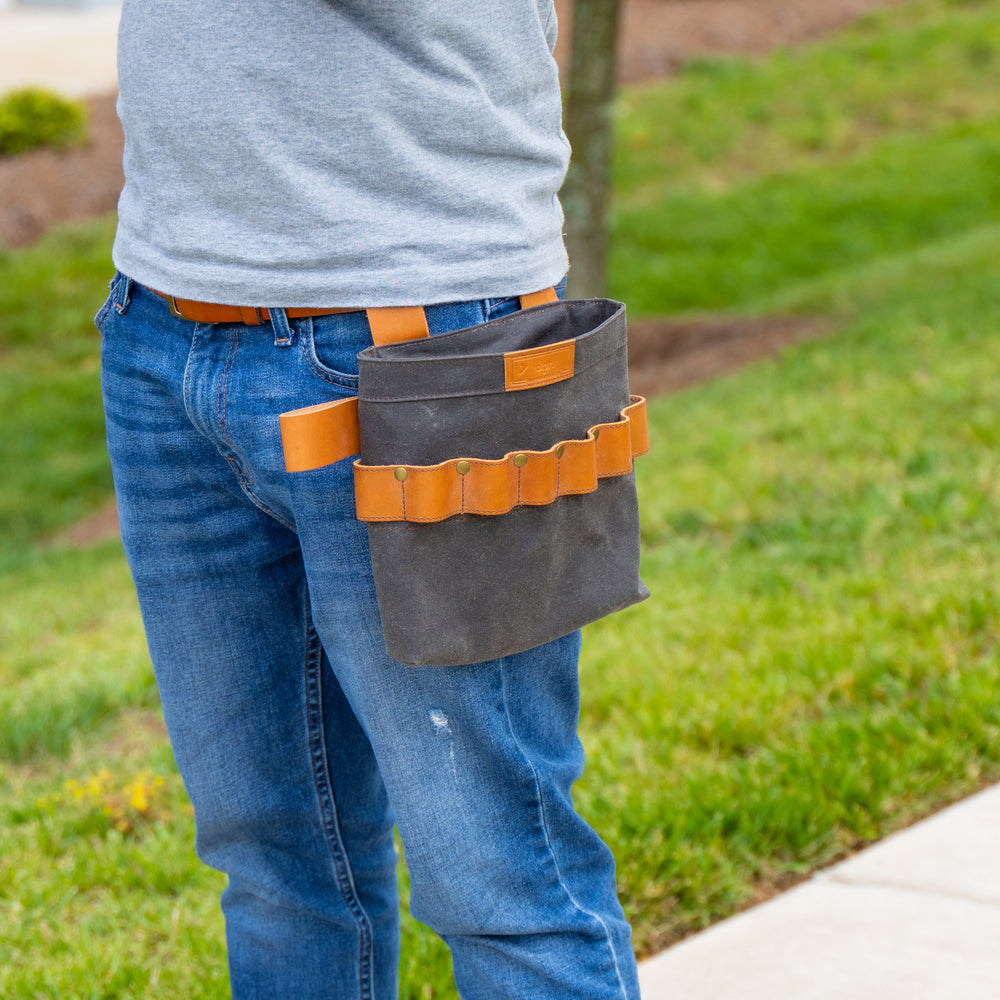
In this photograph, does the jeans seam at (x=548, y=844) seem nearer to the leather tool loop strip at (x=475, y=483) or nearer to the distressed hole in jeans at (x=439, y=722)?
the distressed hole in jeans at (x=439, y=722)

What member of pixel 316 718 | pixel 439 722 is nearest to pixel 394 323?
pixel 439 722

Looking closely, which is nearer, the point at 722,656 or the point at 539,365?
the point at 539,365

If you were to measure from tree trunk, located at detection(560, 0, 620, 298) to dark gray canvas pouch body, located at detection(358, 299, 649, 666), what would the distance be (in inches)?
221

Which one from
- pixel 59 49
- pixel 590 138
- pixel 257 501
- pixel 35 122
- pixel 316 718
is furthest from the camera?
pixel 59 49

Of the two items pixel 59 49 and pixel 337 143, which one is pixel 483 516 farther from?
pixel 59 49

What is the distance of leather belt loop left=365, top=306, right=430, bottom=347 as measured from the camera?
124cm

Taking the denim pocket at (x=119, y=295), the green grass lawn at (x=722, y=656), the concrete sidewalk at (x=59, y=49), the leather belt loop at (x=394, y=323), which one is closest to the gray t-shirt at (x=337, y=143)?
the leather belt loop at (x=394, y=323)

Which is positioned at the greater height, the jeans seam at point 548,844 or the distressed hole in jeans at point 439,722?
the distressed hole in jeans at point 439,722

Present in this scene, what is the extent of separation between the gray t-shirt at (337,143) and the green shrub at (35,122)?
12.0m

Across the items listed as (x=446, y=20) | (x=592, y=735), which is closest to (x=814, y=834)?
(x=592, y=735)

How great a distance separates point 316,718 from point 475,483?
486 millimetres

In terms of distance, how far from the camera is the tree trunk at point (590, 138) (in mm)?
6625

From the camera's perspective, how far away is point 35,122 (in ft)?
39.4

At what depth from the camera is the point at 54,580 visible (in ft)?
17.3
